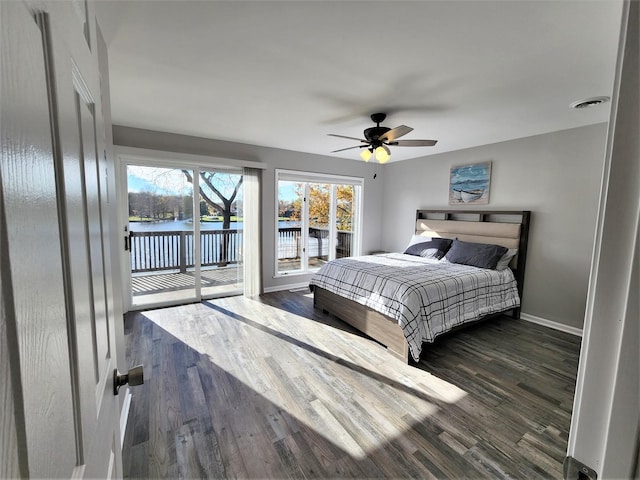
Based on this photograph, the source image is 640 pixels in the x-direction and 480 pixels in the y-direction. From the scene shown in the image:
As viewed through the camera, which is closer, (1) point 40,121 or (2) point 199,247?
(1) point 40,121

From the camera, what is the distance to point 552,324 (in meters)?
3.52

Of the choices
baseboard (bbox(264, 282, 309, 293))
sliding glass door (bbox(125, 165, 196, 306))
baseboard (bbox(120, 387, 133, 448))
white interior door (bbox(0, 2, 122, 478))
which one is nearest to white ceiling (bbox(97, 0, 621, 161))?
sliding glass door (bbox(125, 165, 196, 306))

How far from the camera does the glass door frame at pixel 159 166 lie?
3.51 metres

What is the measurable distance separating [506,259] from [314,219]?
3095 millimetres

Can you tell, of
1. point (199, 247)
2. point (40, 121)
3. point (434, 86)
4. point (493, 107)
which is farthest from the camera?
point (199, 247)

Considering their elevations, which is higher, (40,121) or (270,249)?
(40,121)

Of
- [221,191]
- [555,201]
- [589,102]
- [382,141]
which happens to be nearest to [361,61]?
[382,141]

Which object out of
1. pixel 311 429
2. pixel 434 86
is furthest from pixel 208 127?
pixel 311 429

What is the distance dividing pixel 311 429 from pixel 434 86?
2749 millimetres

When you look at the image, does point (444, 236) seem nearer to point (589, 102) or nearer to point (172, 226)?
point (589, 102)

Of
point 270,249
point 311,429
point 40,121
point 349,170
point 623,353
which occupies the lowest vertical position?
point 311,429

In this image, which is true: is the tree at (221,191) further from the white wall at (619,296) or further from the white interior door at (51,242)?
the white wall at (619,296)

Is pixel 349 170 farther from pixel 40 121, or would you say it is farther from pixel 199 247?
pixel 40 121

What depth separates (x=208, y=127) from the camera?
11.6ft
